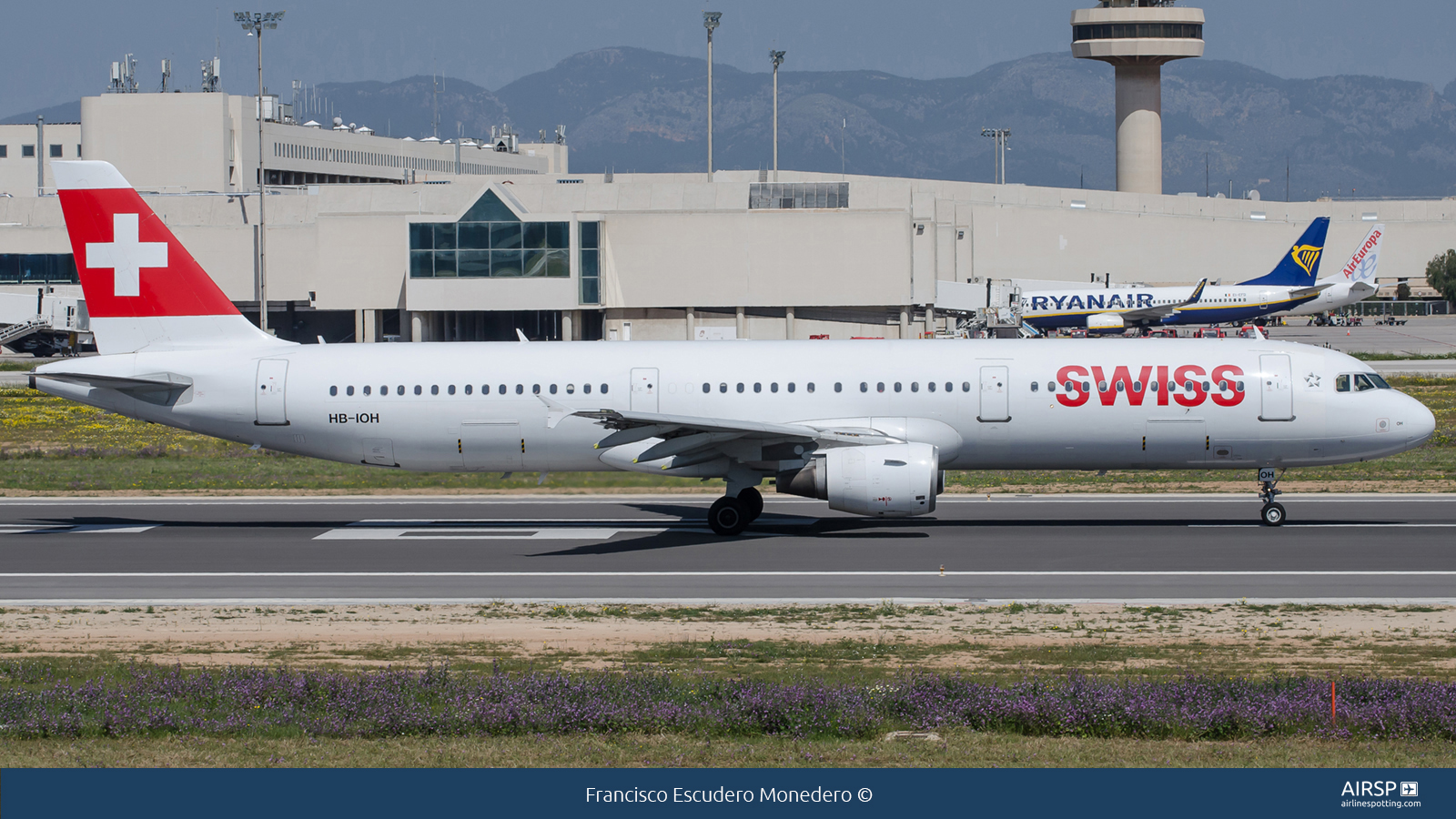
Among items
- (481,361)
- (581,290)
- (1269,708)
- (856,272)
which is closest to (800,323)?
(856,272)

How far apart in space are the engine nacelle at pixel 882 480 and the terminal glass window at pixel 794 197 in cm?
8104

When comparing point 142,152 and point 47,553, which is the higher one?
point 142,152

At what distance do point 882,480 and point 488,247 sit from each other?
73938 mm

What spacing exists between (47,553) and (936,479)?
56.4ft

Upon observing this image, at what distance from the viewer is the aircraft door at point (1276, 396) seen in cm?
2872

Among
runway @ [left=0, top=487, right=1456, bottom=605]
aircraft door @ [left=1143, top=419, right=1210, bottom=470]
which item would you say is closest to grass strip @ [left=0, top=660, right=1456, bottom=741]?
runway @ [left=0, top=487, right=1456, bottom=605]

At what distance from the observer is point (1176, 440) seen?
94.7ft

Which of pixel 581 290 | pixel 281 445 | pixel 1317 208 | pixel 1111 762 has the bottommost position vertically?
pixel 1111 762

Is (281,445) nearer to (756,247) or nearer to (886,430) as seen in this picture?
(886,430)

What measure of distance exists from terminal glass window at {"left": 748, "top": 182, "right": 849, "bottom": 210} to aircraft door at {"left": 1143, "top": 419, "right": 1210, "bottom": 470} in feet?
261

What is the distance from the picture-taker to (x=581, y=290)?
3917 inches

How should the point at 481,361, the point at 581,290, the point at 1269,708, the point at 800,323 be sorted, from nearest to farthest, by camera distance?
the point at 1269,708 < the point at 481,361 < the point at 581,290 < the point at 800,323

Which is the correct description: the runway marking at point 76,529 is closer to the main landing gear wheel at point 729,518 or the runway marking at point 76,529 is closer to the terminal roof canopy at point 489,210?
the main landing gear wheel at point 729,518

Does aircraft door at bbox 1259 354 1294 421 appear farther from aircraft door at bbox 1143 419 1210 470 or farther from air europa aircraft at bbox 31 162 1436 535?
aircraft door at bbox 1143 419 1210 470
